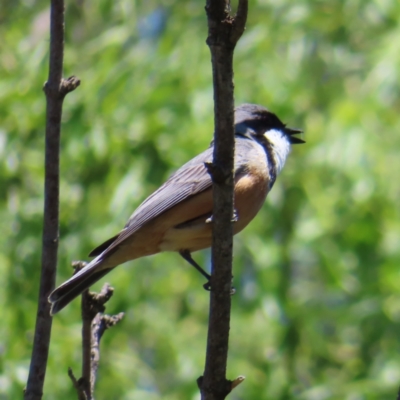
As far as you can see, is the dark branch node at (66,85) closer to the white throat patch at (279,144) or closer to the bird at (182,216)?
the bird at (182,216)

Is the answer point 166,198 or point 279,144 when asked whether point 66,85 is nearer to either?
point 166,198

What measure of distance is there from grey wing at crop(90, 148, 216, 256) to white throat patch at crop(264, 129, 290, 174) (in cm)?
64

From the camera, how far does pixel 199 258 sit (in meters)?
6.39

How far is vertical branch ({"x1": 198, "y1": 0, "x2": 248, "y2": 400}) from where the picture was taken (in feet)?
7.91

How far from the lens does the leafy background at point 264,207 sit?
5.59 m

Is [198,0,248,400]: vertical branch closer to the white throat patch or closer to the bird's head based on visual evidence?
the white throat patch

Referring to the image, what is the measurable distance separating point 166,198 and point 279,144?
1141 millimetres

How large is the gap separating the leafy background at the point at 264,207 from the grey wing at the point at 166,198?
3.33ft

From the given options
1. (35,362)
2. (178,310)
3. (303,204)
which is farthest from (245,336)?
(35,362)

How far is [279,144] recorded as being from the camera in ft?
16.7

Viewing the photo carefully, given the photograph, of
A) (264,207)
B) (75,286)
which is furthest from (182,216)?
(264,207)

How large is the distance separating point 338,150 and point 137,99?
5.72 ft

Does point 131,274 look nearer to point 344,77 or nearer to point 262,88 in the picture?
point 262,88

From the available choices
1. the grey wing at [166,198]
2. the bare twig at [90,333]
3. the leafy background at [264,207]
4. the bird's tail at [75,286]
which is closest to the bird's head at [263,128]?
the leafy background at [264,207]
